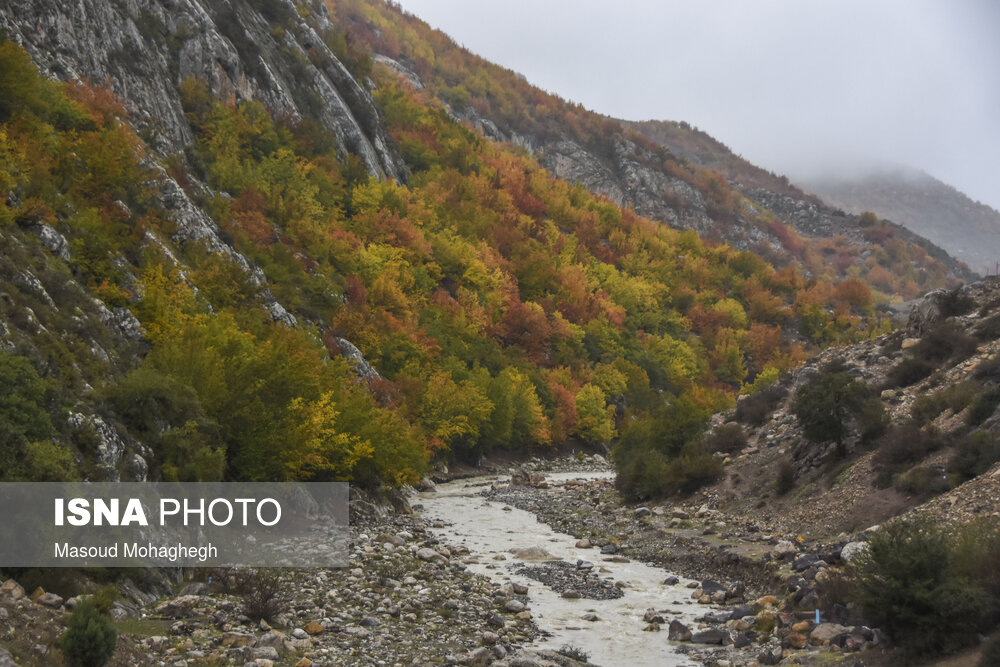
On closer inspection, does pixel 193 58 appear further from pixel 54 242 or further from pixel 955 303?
pixel 955 303

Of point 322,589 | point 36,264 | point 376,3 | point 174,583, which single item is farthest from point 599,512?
point 376,3

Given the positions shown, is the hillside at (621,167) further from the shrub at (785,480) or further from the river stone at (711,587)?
the river stone at (711,587)

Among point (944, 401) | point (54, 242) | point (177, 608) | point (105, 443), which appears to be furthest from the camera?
point (54, 242)

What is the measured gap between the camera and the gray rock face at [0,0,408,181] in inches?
1692

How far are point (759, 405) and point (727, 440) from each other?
4.57 m

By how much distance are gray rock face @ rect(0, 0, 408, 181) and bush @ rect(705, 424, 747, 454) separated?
38.1 meters

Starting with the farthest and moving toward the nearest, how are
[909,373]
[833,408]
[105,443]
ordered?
[909,373], [833,408], [105,443]

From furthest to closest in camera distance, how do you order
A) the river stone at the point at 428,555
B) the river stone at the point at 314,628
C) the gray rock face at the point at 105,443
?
the river stone at the point at 428,555 → the gray rock face at the point at 105,443 → the river stone at the point at 314,628

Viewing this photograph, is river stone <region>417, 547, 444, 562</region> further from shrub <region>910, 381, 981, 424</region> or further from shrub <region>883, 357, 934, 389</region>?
shrub <region>883, 357, 934, 389</region>

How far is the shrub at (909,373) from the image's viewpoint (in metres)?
31.0

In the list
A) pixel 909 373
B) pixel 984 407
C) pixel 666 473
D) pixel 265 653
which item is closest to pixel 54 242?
pixel 265 653

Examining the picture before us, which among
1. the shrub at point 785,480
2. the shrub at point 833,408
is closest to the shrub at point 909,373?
the shrub at point 833,408

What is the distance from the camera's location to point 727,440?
124 feet

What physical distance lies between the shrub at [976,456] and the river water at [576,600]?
26.6 ft
